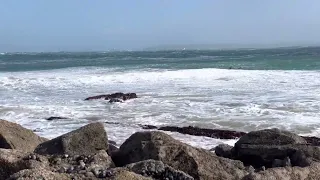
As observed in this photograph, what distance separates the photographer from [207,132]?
13.1 m

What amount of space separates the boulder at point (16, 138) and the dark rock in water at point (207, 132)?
5.14 meters

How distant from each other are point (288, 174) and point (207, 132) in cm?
813

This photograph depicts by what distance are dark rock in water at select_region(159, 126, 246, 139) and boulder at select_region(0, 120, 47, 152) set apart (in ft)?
16.9

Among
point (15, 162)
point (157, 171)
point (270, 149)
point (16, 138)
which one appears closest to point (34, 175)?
point (157, 171)

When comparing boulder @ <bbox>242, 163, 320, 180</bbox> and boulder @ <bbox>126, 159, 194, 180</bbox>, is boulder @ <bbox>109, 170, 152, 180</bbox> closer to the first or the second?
boulder @ <bbox>126, 159, 194, 180</bbox>

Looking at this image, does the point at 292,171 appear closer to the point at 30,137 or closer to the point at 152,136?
the point at 152,136

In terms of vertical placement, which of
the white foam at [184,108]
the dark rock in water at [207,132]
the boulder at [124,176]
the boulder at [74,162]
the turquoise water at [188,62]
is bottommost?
the turquoise water at [188,62]

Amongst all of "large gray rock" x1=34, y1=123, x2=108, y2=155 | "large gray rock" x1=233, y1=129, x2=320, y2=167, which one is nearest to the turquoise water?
"large gray rock" x1=233, y1=129, x2=320, y2=167

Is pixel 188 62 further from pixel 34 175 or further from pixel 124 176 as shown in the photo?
pixel 34 175

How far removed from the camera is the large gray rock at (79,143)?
24.0 feet

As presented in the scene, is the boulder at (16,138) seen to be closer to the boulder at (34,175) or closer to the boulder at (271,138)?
the boulder at (271,138)

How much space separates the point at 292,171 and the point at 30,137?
537cm

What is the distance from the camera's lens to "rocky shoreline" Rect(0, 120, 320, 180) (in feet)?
14.2

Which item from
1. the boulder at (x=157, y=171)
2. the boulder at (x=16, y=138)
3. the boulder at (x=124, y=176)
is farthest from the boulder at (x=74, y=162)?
the boulder at (x=16, y=138)
